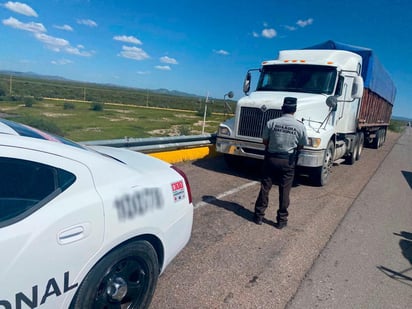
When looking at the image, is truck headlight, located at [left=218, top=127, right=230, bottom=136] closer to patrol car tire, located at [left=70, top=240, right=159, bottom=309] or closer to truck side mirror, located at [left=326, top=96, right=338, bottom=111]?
truck side mirror, located at [left=326, top=96, right=338, bottom=111]

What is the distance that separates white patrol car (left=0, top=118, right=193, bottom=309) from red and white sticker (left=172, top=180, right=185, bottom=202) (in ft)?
0.39

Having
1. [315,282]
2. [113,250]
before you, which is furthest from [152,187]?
[315,282]

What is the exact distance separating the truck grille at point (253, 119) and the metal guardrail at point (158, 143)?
1611mm

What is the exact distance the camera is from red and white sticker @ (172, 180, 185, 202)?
2.61 m

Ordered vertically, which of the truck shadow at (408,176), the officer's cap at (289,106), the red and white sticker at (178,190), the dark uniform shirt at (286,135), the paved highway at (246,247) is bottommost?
the paved highway at (246,247)

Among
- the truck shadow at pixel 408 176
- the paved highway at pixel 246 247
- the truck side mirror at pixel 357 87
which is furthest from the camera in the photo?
the truck shadow at pixel 408 176

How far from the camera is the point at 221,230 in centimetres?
432

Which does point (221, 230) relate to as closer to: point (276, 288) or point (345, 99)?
point (276, 288)

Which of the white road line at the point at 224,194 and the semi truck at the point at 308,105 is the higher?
the semi truck at the point at 308,105

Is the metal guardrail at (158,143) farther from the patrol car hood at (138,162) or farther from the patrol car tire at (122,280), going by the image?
the patrol car tire at (122,280)

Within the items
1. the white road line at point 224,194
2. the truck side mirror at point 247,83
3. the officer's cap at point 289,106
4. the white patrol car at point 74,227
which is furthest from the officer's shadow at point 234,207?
the truck side mirror at point 247,83

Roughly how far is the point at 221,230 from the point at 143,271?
2.08 m

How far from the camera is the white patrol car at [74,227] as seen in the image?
164cm

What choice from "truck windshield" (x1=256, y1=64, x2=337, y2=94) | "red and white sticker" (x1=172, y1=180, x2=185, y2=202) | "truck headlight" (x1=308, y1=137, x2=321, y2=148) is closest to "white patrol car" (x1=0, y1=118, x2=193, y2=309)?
"red and white sticker" (x1=172, y1=180, x2=185, y2=202)
